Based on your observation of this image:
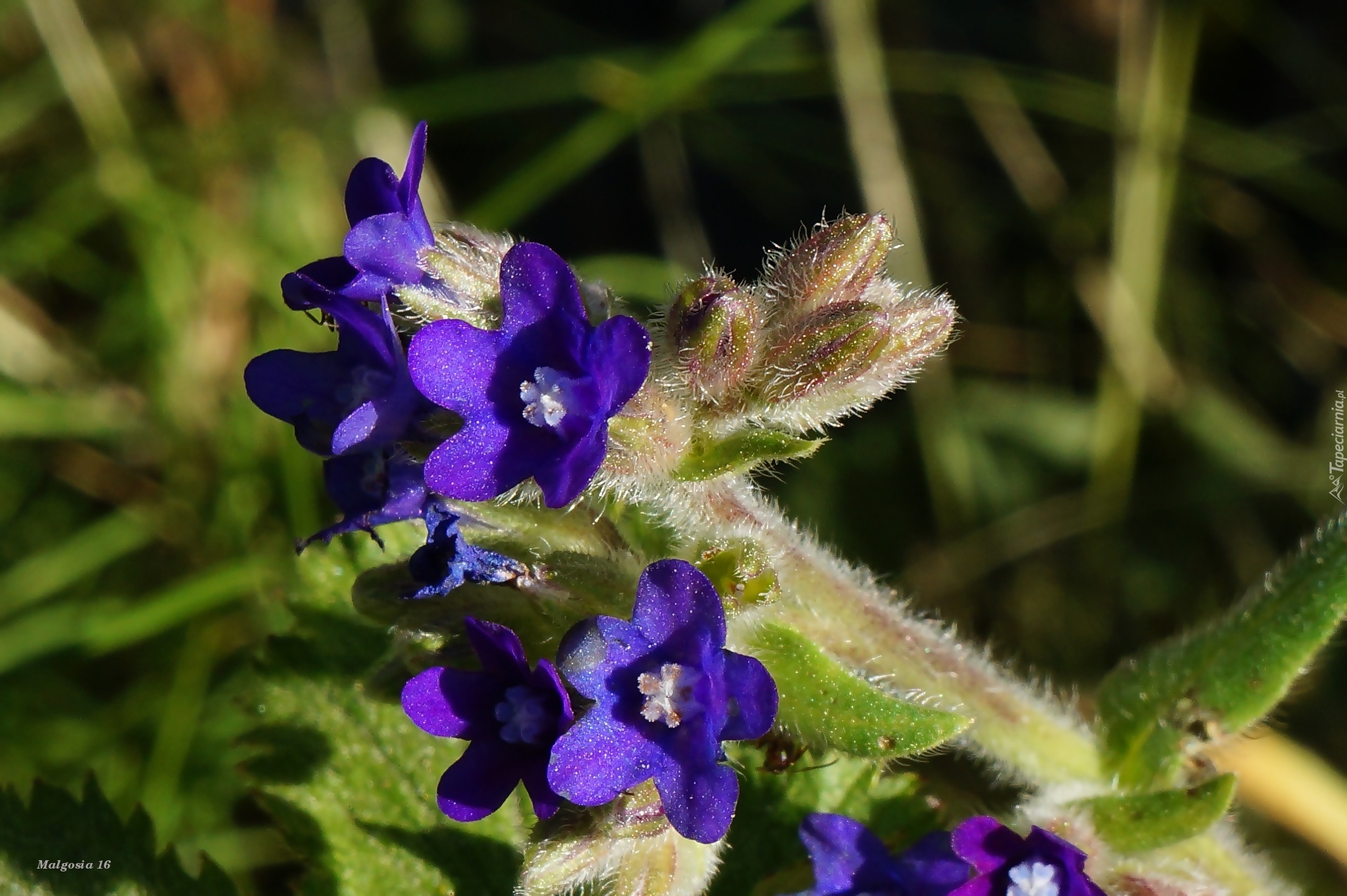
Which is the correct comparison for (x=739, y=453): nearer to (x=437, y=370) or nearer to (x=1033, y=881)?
(x=437, y=370)

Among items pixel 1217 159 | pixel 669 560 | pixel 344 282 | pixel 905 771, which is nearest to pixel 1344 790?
pixel 905 771

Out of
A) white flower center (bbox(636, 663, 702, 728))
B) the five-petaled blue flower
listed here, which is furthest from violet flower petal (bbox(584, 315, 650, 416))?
white flower center (bbox(636, 663, 702, 728))

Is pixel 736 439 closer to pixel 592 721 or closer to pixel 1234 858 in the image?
pixel 592 721

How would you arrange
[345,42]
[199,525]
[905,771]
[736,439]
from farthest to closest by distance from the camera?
[345,42] < [199,525] < [905,771] < [736,439]

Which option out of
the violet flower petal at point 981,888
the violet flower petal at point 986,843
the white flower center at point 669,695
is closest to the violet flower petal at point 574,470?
the white flower center at point 669,695

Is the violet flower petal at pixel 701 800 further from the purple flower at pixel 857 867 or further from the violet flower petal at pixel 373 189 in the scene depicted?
the violet flower petal at pixel 373 189

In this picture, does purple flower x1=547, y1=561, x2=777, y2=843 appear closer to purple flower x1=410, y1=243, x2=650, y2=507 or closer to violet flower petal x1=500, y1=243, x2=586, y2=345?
purple flower x1=410, y1=243, x2=650, y2=507

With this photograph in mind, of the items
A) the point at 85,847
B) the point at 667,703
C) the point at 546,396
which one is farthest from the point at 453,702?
the point at 85,847
